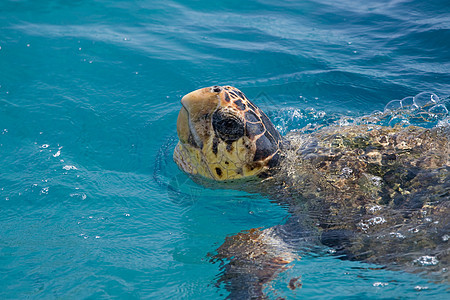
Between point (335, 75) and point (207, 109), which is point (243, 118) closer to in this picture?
point (207, 109)

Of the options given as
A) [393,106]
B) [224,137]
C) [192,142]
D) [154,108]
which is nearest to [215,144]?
[224,137]

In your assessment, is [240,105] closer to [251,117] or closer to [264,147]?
[251,117]

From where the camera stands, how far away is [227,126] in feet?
11.0

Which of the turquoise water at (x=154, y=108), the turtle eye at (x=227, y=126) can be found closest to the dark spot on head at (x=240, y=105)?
the turtle eye at (x=227, y=126)

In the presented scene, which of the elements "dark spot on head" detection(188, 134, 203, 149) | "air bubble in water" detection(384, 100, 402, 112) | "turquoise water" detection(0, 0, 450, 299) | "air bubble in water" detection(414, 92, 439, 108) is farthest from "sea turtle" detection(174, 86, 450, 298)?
"air bubble in water" detection(414, 92, 439, 108)

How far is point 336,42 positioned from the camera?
742 cm

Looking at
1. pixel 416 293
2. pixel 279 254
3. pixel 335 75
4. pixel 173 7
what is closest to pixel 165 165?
pixel 279 254

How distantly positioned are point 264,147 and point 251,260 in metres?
0.96

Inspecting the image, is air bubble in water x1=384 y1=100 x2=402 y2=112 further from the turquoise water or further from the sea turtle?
the sea turtle

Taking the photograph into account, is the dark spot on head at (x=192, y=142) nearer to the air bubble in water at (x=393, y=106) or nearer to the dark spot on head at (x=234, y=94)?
the dark spot on head at (x=234, y=94)

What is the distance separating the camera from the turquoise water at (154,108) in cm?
312

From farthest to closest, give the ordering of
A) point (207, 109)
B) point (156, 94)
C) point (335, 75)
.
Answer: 1. point (335, 75)
2. point (156, 94)
3. point (207, 109)

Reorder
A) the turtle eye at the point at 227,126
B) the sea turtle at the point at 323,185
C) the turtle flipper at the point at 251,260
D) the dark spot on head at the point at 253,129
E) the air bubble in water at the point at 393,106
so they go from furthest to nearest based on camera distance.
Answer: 1. the air bubble in water at the point at 393,106
2. the dark spot on head at the point at 253,129
3. the turtle eye at the point at 227,126
4. the sea turtle at the point at 323,185
5. the turtle flipper at the point at 251,260

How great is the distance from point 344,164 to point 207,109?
1.32 meters
